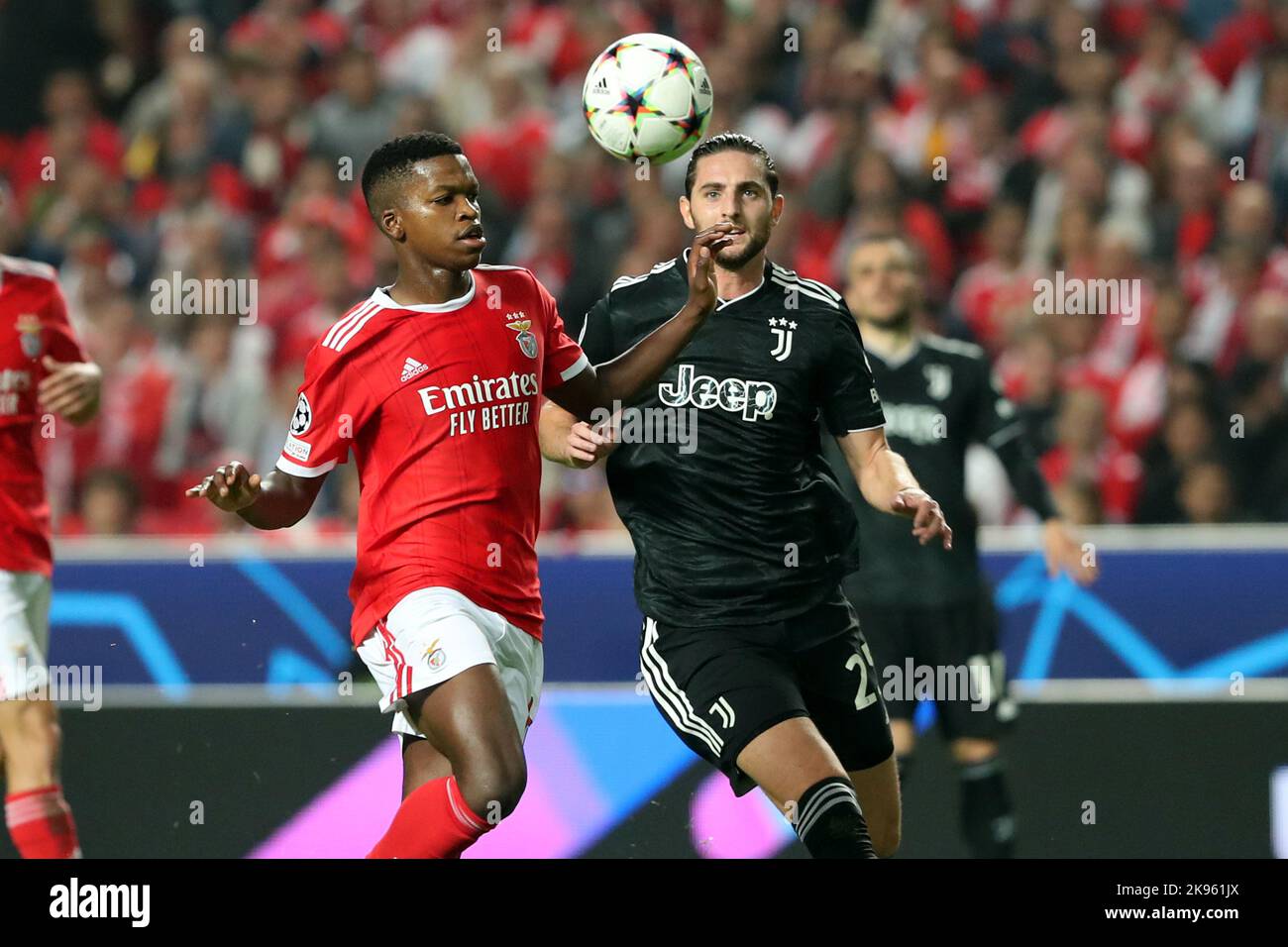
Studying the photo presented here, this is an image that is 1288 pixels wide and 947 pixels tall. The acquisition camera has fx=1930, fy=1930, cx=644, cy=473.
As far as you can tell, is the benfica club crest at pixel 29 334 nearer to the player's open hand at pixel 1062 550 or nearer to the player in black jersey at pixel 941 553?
the player in black jersey at pixel 941 553

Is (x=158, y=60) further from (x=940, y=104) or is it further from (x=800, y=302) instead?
(x=800, y=302)

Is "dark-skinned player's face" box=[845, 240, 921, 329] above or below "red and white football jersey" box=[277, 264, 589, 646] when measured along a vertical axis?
above

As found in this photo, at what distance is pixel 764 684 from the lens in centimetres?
514

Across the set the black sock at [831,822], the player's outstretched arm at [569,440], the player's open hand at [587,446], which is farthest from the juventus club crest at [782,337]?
the black sock at [831,822]

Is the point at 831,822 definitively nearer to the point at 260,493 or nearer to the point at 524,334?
the point at 524,334

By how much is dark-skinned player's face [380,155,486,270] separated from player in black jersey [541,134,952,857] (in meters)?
0.63

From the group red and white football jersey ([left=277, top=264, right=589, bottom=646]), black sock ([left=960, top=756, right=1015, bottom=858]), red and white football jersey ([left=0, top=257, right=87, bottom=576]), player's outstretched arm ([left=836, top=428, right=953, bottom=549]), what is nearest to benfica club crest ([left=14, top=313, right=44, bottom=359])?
red and white football jersey ([left=0, top=257, right=87, bottom=576])

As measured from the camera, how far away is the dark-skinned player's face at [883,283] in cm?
732

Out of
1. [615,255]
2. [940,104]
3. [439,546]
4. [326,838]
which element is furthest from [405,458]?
[940,104]

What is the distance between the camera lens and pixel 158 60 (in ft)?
42.3

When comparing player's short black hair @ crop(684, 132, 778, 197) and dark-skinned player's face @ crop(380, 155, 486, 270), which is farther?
player's short black hair @ crop(684, 132, 778, 197)

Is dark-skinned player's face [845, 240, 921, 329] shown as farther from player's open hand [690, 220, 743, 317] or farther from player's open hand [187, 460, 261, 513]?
player's open hand [187, 460, 261, 513]

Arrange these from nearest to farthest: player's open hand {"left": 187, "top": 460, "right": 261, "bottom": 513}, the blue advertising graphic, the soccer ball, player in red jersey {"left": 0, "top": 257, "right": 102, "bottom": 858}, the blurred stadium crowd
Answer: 1. player's open hand {"left": 187, "top": 460, "right": 261, "bottom": 513}
2. the soccer ball
3. player in red jersey {"left": 0, "top": 257, "right": 102, "bottom": 858}
4. the blue advertising graphic
5. the blurred stadium crowd

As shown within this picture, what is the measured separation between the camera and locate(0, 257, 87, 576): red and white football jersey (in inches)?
245
